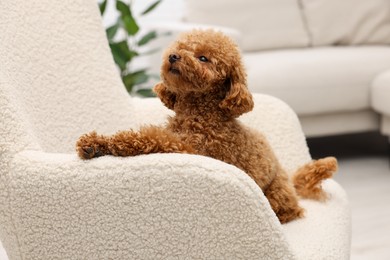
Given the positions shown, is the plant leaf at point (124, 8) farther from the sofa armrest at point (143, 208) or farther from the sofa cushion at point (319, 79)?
the sofa armrest at point (143, 208)

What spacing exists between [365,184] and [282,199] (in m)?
1.79

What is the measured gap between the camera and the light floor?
90.5 inches

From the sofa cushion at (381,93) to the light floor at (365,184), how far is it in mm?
304

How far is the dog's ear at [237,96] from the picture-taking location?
1.13 metres

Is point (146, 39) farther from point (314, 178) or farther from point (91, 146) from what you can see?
point (91, 146)

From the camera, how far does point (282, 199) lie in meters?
1.27

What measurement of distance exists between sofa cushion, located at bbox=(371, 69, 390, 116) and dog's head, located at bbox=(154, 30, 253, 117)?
1937 millimetres

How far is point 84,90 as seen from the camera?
1.48 metres

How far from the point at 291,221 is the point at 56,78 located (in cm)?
55

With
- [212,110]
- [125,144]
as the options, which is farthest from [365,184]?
[125,144]

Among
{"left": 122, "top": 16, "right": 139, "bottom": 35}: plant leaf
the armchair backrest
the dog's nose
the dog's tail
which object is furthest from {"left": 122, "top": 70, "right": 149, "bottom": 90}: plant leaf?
the dog's nose

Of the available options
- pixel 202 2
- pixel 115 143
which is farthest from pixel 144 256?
pixel 202 2

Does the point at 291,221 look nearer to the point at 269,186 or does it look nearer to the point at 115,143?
the point at 269,186

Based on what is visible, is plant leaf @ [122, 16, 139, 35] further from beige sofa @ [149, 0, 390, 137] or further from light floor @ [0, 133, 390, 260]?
light floor @ [0, 133, 390, 260]
